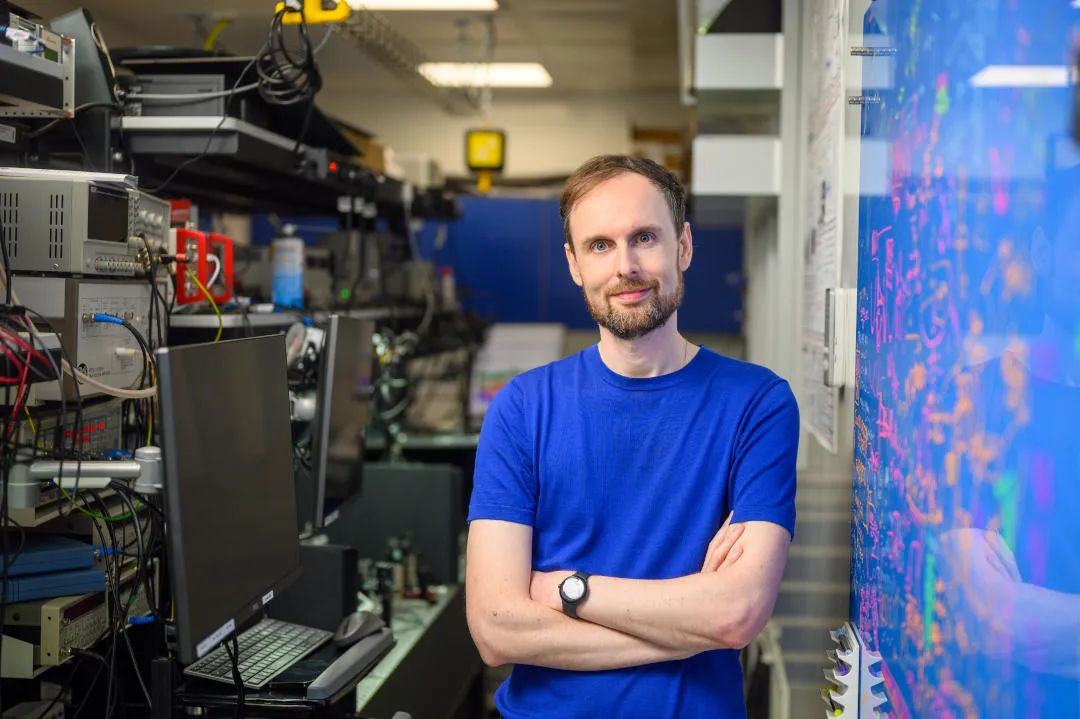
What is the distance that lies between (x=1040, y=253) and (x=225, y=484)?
1.06 m

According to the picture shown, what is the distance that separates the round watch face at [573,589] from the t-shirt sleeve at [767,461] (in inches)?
9.9

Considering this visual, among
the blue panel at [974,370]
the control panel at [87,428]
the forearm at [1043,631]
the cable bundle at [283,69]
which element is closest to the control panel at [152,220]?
the control panel at [87,428]

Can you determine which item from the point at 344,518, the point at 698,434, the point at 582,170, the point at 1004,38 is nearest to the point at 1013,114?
the point at 1004,38

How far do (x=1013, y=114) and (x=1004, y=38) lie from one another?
0.23ft

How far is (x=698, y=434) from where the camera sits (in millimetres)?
1564

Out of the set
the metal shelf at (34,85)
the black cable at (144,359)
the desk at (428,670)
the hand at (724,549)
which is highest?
the metal shelf at (34,85)

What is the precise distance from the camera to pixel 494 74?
7.07 meters

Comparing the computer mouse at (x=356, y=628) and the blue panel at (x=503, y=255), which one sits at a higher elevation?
the blue panel at (x=503, y=255)

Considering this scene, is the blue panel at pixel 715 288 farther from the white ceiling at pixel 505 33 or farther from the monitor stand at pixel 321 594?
the monitor stand at pixel 321 594

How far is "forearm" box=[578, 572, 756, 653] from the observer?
143 cm

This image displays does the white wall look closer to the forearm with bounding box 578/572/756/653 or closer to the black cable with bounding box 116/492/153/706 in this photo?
the black cable with bounding box 116/492/153/706

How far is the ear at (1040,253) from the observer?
2.47 ft

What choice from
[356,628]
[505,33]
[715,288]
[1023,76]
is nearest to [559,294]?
[715,288]

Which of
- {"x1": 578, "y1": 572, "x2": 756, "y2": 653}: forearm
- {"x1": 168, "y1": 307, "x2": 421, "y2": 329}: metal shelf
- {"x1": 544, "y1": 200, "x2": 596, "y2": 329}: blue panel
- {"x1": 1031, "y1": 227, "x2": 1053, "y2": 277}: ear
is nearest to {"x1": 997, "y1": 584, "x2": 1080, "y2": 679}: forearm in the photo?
{"x1": 1031, "y1": 227, "x2": 1053, "y2": 277}: ear
